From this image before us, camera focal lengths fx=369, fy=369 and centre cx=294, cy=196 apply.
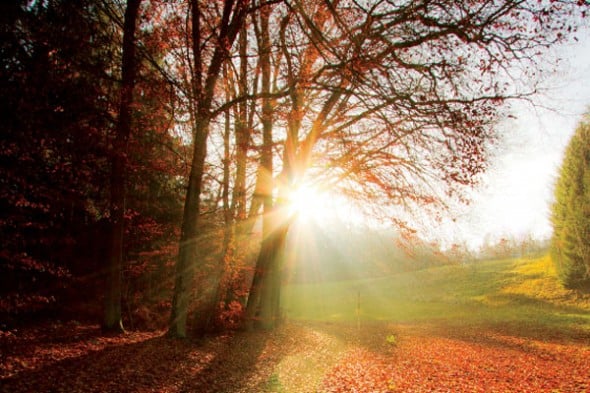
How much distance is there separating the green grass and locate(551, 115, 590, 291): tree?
143 cm

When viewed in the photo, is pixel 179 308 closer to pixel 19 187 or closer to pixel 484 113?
pixel 19 187

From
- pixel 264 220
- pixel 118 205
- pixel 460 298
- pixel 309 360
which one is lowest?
pixel 460 298

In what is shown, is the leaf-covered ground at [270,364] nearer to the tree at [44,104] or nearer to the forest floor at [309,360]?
the forest floor at [309,360]

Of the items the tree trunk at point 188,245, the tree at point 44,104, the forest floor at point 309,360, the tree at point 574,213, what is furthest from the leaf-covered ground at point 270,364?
the tree at point 574,213

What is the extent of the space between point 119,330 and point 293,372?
4.92 m

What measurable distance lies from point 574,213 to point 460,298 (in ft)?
34.4

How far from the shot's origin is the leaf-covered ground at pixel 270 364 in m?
6.48

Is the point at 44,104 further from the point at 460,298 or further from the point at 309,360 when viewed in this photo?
the point at 460,298

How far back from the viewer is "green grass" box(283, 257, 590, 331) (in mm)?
22828

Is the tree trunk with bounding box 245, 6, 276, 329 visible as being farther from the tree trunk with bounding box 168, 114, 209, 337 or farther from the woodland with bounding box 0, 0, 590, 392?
the tree trunk with bounding box 168, 114, 209, 337

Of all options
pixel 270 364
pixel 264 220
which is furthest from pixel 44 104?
pixel 264 220

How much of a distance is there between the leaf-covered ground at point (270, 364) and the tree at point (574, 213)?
45.3ft

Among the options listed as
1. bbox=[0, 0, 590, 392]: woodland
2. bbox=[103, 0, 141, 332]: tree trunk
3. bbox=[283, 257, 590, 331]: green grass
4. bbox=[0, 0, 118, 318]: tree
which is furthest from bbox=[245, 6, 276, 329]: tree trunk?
bbox=[0, 0, 118, 318]: tree

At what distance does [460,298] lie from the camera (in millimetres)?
30281
